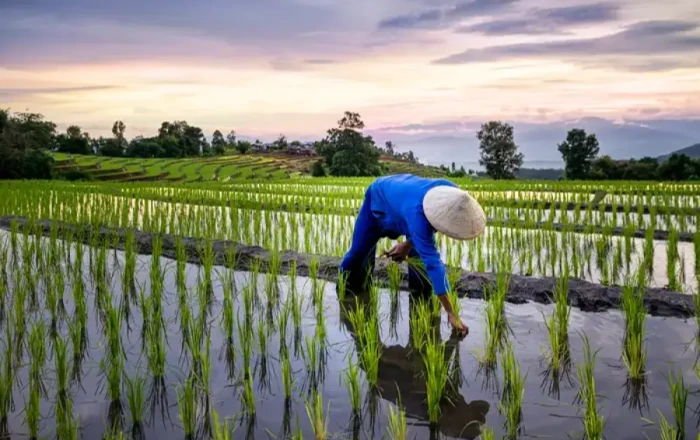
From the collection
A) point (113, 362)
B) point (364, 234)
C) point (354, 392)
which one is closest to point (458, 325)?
point (354, 392)

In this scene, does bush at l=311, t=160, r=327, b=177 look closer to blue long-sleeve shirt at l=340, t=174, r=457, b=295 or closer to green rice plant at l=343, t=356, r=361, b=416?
blue long-sleeve shirt at l=340, t=174, r=457, b=295

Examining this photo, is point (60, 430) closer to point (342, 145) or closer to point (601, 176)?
point (601, 176)

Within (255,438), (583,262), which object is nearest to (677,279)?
(583,262)

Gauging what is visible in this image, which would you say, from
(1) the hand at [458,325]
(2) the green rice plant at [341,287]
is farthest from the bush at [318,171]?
(1) the hand at [458,325]

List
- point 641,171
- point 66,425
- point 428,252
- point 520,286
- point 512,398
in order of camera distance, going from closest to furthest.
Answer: point 66,425 < point 512,398 < point 428,252 < point 520,286 < point 641,171

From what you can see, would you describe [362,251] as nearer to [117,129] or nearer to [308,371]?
[308,371]

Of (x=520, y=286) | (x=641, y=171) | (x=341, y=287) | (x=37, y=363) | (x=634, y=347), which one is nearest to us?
(x=37, y=363)

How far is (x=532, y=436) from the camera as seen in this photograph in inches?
95.0

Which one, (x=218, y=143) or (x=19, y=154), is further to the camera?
(x=218, y=143)

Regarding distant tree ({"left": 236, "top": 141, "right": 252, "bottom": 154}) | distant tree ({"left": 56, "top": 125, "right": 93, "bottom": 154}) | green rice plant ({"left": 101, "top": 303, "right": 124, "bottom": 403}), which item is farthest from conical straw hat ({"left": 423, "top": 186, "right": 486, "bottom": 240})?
distant tree ({"left": 236, "top": 141, "right": 252, "bottom": 154})

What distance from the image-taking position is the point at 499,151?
105 ft

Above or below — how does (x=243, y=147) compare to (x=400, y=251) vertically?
above

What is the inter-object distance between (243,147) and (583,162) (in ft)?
74.3

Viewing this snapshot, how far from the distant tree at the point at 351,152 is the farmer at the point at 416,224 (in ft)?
82.9
